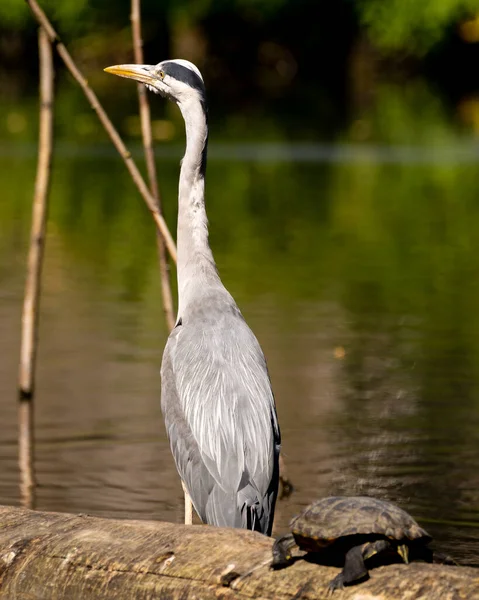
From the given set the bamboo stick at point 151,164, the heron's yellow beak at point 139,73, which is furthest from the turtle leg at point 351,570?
the bamboo stick at point 151,164

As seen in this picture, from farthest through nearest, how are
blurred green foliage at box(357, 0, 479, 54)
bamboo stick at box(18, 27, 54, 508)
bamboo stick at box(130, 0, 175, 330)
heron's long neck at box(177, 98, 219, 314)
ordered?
blurred green foliage at box(357, 0, 479, 54)
bamboo stick at box(18, 27, 54, 508)
bamboo stick at box(130, 0, 175, 330)
heron's long neck at box(177, 98, 219, 314)

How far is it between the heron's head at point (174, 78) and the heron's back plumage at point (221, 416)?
3.10 ft

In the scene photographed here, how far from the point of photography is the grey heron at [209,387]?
17.6 ft

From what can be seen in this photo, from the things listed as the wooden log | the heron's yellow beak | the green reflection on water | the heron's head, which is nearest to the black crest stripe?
the heron's head

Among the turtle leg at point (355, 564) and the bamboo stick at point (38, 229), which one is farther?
the bamboo stick at point (38, 229)

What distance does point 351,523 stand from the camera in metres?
4.41

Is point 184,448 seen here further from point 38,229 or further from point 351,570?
point 38,229

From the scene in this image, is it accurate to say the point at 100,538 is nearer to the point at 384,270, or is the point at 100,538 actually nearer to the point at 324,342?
the point at 324,342

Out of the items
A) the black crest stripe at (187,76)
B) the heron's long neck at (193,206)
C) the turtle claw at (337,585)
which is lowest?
the turtle claw at (337,585)

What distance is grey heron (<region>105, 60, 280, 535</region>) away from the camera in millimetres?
5352

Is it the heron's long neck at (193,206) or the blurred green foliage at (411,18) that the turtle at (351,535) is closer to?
the heron's long neck at (193,206)

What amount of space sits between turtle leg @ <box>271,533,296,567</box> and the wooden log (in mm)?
30

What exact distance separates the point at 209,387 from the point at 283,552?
4.11 ft

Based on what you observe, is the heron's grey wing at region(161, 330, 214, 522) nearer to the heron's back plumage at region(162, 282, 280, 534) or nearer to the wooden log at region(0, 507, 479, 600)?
the heron's back plumage at region(162, 282, 280, 534)
